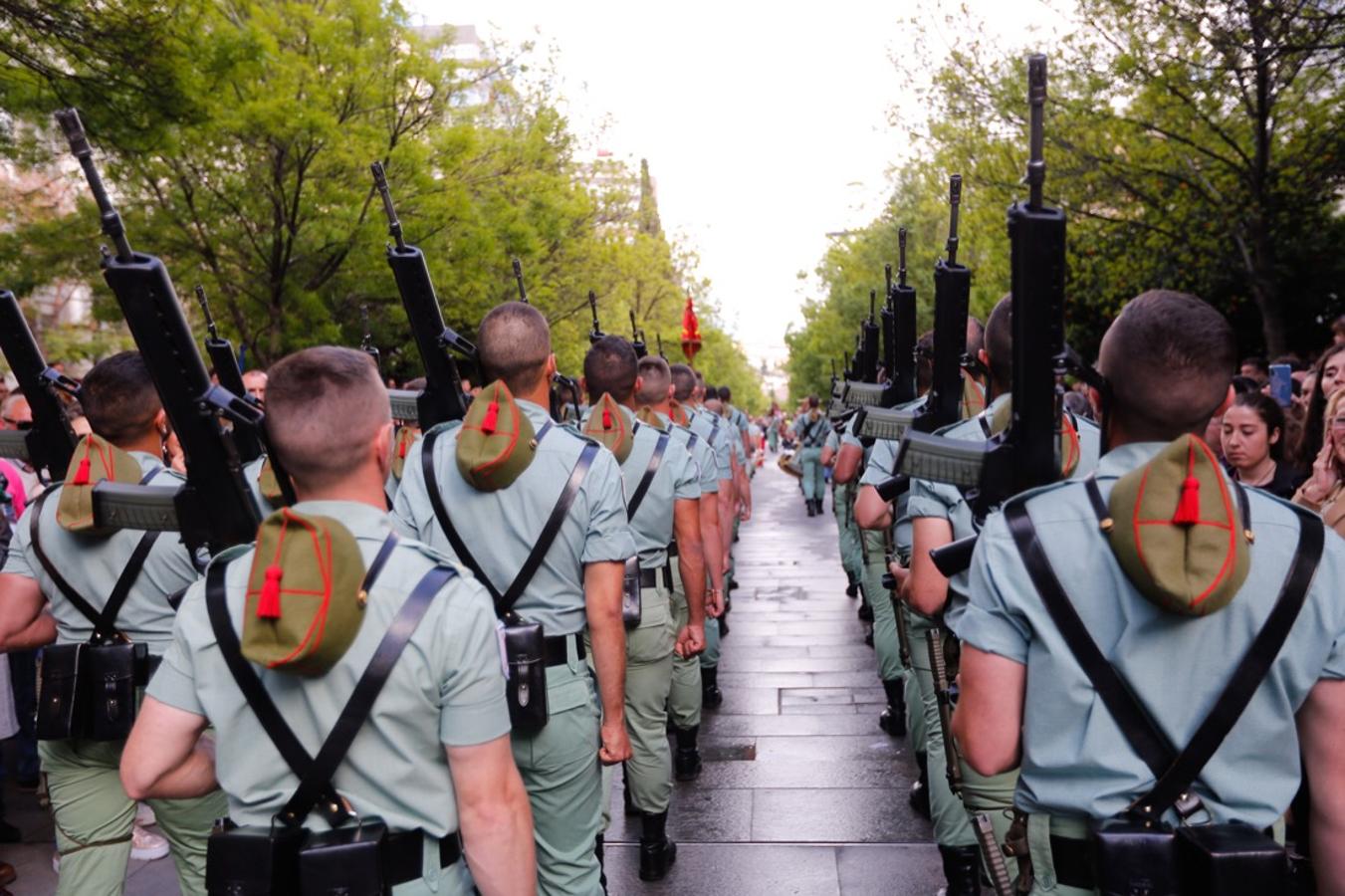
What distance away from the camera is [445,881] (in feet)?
8.25

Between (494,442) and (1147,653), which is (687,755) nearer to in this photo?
(494,442)

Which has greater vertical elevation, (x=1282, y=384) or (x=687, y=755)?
(x=1282, y=384)

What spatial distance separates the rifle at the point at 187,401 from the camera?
2.89 metres

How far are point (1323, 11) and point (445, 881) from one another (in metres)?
12.4

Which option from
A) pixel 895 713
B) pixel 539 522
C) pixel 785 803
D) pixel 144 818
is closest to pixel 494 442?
pixel 539 522

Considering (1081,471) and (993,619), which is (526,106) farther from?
(993,619)

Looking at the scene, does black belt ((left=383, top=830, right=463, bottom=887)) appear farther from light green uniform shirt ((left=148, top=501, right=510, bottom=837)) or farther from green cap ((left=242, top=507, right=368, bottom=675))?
green cap ((left=242, top=507, right=368, bottom=675))

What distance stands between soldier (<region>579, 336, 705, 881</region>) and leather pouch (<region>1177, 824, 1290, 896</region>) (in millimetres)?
3213

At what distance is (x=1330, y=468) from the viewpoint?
15.9 ft

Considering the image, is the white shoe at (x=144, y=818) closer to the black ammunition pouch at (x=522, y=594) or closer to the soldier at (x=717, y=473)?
the black ammunition pouch at (x=522, y=594)

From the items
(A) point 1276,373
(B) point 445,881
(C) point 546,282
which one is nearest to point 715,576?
(A) point 1276,373

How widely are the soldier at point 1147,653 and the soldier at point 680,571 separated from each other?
12.9ft

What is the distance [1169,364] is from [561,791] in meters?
2.26

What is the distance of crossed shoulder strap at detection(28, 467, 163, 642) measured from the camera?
376cm
